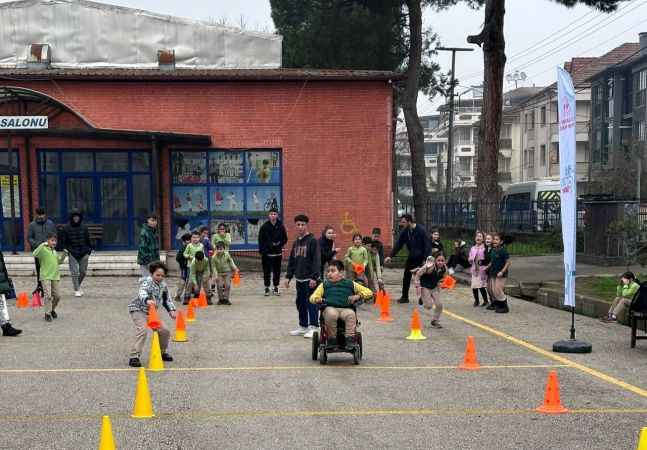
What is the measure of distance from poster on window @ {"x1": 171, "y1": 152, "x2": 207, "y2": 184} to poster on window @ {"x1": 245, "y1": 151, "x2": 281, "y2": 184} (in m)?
1.45

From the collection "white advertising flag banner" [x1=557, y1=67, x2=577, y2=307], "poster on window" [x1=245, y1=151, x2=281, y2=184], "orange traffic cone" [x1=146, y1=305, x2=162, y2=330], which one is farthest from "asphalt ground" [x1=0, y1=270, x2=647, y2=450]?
"poster on window" [x1=245, y1=151, x2=281, y2=184]

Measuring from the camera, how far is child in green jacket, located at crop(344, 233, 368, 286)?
15266 millimetres

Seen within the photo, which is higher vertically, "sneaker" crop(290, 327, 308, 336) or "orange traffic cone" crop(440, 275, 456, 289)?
"sneaker" crop(290, 327, 308, 336)

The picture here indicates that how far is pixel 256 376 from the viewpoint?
29.1 feet

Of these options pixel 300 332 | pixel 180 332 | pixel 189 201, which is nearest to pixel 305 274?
pixel 300 332

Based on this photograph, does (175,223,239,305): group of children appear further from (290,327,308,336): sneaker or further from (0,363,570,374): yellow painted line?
(0,363,570,374): yellow painted line

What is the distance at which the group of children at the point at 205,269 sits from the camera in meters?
15.6

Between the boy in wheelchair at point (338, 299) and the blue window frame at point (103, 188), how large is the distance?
16.2m

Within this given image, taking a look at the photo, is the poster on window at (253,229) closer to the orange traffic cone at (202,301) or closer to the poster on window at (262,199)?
the poster on window at (262,199)

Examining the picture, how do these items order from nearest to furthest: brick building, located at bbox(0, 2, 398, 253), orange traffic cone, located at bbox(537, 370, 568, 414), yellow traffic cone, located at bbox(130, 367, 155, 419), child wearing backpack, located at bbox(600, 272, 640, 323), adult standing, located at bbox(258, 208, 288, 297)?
1. yellow traffic cone, located at bbox(130, 367, 155, 419)
2. orange traffic cone, located at bbox(537, 370, 568, 414)
3. child wearing backpack, located at bbox(600, 272, 640, 323)
4. adult standing, located at bbox(258, 208, 288, 297)
5. brick building, located at bbox(0, 2, 398, 253)

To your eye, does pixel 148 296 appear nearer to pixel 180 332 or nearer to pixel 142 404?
pixel 180 332

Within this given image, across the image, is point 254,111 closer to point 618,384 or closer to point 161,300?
point 161,300

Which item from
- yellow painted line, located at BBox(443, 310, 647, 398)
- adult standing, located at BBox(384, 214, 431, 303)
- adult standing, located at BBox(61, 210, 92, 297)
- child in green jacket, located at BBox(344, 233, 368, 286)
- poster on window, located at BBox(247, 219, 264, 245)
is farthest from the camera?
poster on window, located at BBox(247, 219, 264, 245)

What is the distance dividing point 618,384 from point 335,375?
3.13m
